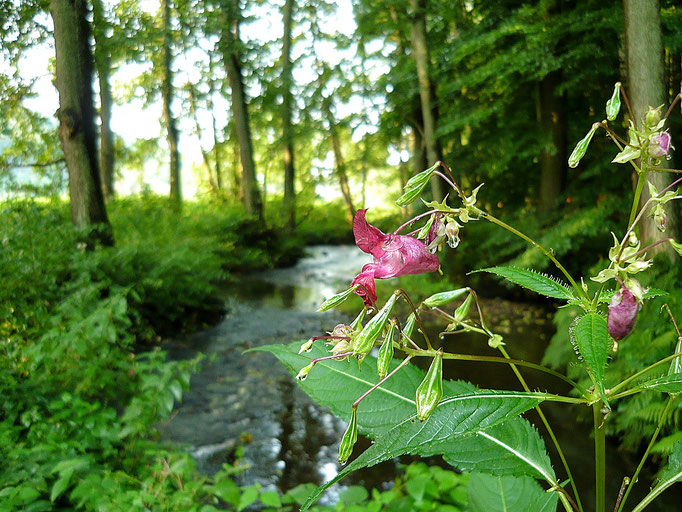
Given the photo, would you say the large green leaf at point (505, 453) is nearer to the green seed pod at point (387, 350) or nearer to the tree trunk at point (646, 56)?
the green seed pod at point (387, 350)

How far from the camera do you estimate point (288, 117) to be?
15.1 m

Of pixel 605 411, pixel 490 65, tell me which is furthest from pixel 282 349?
pixel 490 65

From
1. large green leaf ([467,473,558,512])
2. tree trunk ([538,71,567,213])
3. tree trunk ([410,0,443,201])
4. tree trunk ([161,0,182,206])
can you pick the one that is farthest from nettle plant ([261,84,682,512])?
tree trunk ([161,0,182,206])

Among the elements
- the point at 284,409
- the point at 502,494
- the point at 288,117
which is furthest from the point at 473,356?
the point at 288,117

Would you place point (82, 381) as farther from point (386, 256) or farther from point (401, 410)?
point (386, 256)

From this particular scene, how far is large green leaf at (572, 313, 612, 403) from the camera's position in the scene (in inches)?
27.1

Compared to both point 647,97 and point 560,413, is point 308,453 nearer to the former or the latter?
point 560,413

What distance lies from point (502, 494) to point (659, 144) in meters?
0.94

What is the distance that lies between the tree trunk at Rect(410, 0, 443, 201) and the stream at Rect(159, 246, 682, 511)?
9.13ft

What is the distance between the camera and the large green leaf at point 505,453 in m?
1.02

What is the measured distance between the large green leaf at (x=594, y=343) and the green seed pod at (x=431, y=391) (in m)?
0.20

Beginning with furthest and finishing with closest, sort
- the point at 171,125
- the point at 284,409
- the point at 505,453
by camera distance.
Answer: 1. the point at 171,125
2. the point at 284,409
3. the point at 505,453

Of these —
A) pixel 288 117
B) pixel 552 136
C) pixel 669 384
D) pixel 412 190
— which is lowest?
pixel 669 384

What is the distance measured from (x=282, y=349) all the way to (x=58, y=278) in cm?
526
